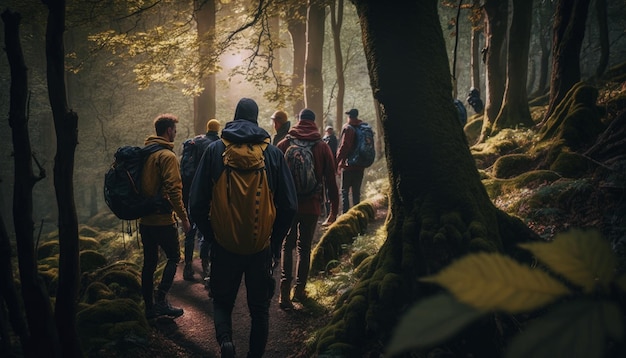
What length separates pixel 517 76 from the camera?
10422 millimetres

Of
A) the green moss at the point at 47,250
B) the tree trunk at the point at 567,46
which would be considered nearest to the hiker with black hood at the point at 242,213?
the tree trunk at the point at 567,46

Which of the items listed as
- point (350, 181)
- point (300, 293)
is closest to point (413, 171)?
point (300, 293)

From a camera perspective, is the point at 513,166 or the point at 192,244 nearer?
the point at 192,244

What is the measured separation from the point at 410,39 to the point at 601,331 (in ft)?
12.2

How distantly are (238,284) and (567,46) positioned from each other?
29.8 feet

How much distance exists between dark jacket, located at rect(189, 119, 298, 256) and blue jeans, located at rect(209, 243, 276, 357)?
0.78 ft

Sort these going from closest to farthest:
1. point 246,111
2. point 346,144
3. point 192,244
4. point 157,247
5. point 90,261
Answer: point 246,111
point 157,247
point 192,244
point 90,261
point 346,144

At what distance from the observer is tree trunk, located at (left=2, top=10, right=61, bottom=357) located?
7.57 feet

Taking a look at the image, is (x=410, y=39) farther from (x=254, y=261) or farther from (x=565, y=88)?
(x=565, y=88)

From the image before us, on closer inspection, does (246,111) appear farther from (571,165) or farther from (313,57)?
(313,57)

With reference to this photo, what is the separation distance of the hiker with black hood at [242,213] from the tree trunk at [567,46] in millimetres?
7849

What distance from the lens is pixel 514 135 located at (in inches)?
378

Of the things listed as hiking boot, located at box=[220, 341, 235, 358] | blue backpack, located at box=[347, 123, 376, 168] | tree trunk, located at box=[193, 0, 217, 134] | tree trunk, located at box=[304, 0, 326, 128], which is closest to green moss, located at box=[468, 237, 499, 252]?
hiking boot, located at box=[220, 341, 235, 358]

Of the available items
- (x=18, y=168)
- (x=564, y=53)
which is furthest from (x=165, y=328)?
(x=564, y=53)
